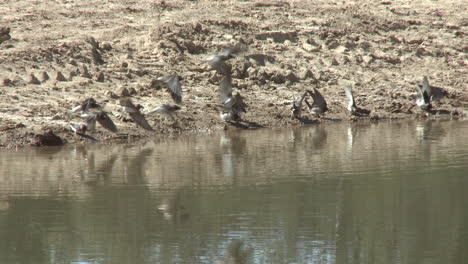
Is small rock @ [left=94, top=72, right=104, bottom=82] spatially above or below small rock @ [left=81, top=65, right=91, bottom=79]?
below

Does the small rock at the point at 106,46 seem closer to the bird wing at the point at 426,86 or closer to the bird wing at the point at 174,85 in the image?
the bird wing at the point at 174,85

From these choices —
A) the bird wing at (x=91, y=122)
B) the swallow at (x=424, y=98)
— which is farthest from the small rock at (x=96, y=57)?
the swallow at (x=424, y=98)

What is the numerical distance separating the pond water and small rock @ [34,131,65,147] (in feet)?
0.85

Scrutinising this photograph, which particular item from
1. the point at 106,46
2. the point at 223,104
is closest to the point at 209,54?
the point at 106,46

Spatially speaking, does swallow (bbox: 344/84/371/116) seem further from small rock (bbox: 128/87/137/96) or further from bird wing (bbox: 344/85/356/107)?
small rock (bbox: 128/87/137/96)

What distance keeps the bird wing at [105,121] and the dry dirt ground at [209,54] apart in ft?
1.45

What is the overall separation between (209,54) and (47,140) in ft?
20.6

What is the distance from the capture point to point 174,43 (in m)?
21.3

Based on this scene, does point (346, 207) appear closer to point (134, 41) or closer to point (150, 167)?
point (150, 167)

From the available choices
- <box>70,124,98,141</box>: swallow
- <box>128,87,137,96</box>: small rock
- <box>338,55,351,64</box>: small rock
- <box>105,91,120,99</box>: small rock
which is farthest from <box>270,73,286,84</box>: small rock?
<box>70,124,98,141</box>: swallow

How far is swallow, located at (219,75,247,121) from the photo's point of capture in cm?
1816

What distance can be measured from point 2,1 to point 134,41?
334cm

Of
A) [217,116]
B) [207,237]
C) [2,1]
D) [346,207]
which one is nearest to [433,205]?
[346,207]

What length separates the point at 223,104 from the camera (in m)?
18.3
